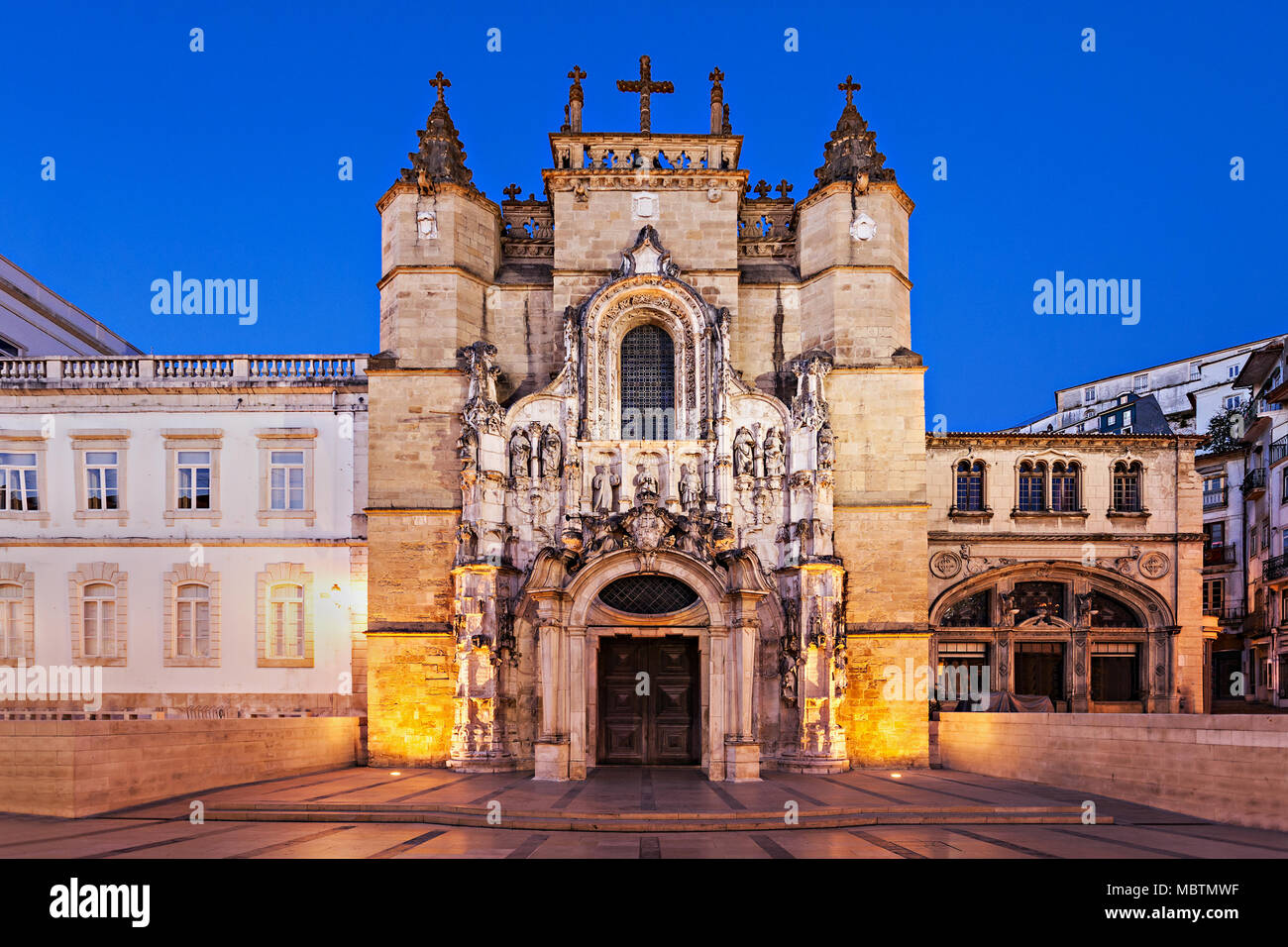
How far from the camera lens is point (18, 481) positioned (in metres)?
26.7

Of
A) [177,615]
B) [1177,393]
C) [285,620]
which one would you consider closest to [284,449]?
[285,620]

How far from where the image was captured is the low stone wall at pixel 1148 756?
16.1 meters

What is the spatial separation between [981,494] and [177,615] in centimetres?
2268

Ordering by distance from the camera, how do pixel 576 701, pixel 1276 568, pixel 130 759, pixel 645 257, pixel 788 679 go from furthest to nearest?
1. pixel 1276 568
2. pixel 645 257
3. pixel 788 679
4. pixel 576 701
5. pixel 130 759

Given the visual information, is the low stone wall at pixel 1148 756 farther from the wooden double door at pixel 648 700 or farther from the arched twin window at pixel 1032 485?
the arched twin window at pixel 1032 485

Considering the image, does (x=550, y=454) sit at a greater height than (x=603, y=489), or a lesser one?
greater

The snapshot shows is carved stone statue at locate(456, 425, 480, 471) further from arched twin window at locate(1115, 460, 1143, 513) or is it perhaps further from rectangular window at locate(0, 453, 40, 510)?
arched twin window at locate(1115, 460, 1143, 513)

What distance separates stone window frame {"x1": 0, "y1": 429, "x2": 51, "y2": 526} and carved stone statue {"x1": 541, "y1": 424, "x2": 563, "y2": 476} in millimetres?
12992

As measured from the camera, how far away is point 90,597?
1030 inches

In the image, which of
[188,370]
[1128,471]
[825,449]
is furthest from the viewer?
[1128,471]

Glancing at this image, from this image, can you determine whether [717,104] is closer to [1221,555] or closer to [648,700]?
[648,700]

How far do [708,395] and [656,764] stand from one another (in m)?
8.59

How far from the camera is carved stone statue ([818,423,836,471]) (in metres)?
23.6
